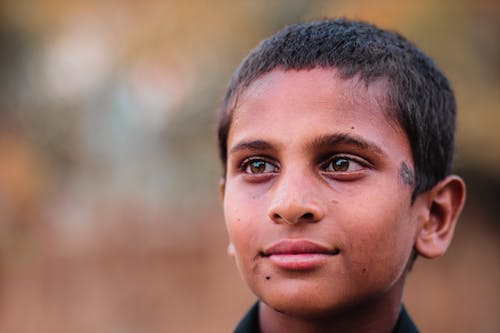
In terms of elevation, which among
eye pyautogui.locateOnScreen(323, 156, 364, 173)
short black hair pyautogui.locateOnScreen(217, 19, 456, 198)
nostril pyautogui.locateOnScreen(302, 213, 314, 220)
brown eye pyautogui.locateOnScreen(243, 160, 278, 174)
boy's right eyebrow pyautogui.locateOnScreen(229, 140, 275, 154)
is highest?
short black hair pyautogui.locateOnScreen(217, 19, 456, 198)

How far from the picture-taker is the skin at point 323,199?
2.07m

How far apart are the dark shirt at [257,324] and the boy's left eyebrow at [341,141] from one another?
1.86 ft

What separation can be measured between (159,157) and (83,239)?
1183 mm

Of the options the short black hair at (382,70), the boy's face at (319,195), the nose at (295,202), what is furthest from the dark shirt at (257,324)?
the nose at (295,202)

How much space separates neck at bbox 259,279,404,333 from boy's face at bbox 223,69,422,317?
5 cm

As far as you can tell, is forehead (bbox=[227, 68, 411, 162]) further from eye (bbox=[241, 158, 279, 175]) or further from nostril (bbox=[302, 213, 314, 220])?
nostril (bbox=[302, 213, 314, 220])

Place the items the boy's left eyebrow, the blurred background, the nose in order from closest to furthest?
the nose, the boy's left eyebrow, the blurred background

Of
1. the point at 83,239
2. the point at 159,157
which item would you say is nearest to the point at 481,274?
the point at 159,157

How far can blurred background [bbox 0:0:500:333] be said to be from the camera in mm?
7707

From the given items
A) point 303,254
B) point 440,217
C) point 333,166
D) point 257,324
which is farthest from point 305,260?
point 440,217

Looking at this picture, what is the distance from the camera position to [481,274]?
839 centimetres

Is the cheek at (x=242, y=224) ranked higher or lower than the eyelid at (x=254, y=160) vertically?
lower

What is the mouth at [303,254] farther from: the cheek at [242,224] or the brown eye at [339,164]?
the brown eye at [339,164]

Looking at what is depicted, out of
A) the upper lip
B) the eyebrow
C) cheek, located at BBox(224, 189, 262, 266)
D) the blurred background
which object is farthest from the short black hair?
the blurred background
